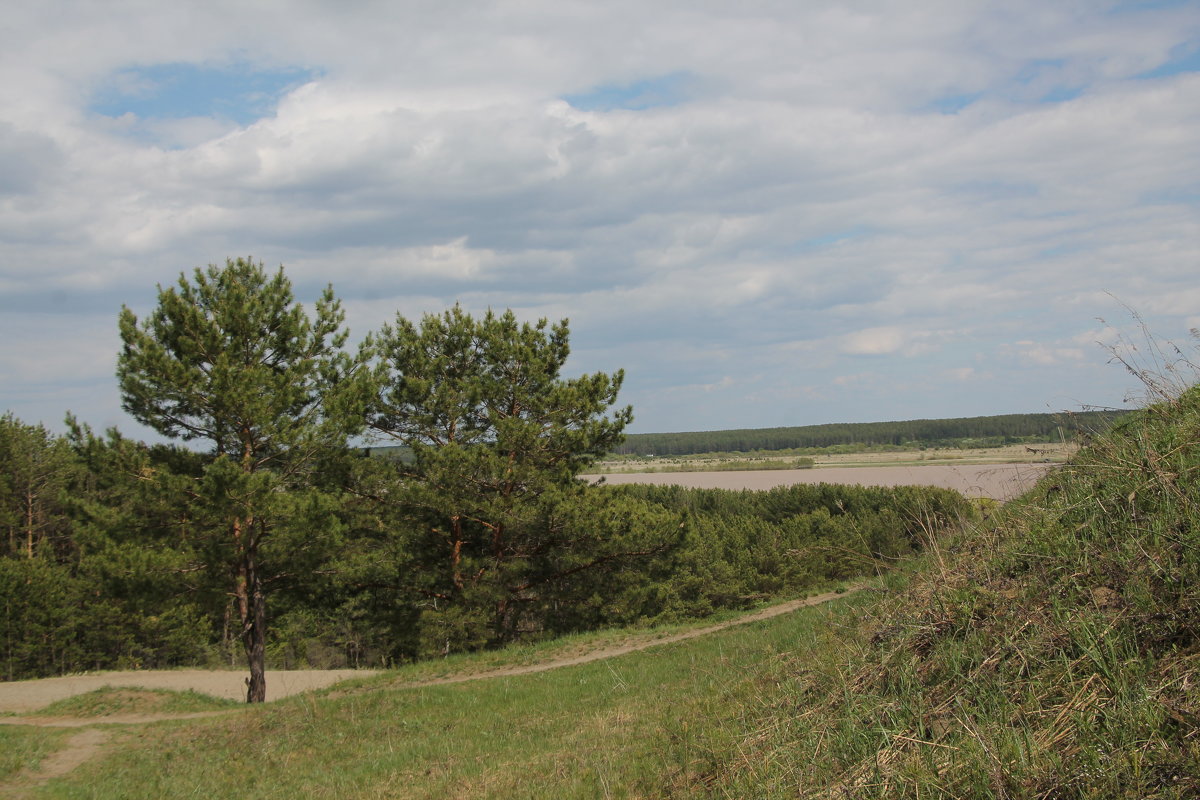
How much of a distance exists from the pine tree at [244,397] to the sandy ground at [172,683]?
7.12 feet

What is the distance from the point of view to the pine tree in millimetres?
14531

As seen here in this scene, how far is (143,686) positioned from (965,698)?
60.4 ft

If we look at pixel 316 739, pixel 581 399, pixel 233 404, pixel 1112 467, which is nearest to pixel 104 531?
pixel 233 404

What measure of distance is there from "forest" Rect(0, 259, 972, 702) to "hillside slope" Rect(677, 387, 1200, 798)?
3.39 ft

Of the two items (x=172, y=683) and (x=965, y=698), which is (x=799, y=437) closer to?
(x=172, y=683)

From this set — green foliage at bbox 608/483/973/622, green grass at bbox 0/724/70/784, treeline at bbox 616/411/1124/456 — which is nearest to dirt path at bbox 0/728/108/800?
green grass at bbox 0/724/70/784

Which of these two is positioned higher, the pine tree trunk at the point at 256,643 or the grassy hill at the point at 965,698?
the grassy hill at the point at 965,698

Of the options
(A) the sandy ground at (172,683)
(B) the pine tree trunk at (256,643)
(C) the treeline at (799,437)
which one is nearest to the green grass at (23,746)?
(B) the pine tree trunk at (256,643)

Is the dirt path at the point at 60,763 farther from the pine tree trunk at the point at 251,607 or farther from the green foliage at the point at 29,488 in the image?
the green foliage at the point at 29,488

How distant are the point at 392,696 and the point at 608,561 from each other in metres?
11.7

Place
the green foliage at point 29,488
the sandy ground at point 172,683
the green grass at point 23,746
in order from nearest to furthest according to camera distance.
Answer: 1. the green grass at point 23,746
2. the sandy ground at point 172,683
3. the green foliage at point 29,488

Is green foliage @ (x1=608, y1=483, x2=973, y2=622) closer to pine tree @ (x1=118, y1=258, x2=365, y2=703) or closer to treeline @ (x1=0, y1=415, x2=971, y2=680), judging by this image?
treeline @ (x1=0, y1=415, x2=971, y2=680)

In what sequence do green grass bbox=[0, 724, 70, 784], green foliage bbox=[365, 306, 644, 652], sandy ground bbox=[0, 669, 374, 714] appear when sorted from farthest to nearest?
green foliage bbox=[365, 306, 644, 652]
sandy ground bbox=[0, 669, 374, 714]
green grass bbox=[0, 724, 70, 784]

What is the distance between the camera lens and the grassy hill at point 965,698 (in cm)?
300
